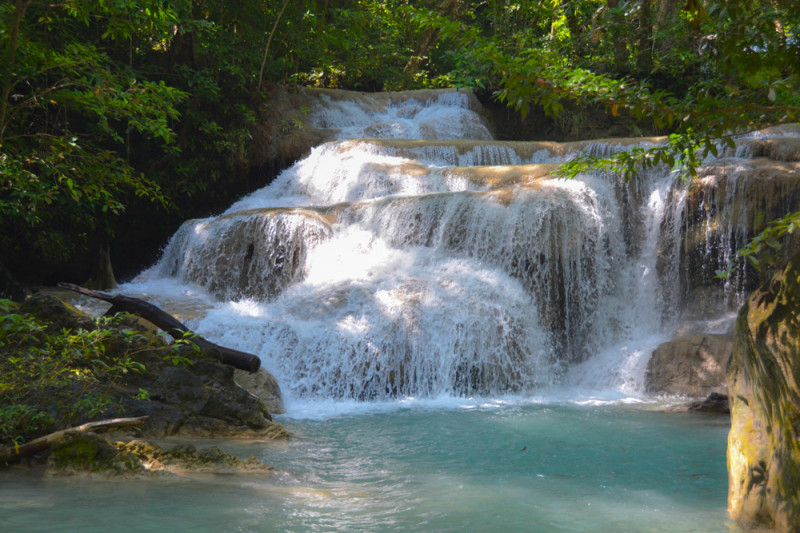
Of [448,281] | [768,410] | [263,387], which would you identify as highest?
[448,281]

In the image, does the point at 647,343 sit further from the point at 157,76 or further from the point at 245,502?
the point at 157,76

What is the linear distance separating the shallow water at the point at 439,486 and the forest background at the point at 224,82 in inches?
76.8

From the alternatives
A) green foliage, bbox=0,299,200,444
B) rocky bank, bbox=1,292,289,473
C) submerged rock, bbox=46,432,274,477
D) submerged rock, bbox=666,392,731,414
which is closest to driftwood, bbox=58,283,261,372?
rocky bank, bbox=1,292,289,473

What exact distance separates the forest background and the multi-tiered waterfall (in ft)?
4.72

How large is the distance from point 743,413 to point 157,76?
15212 mm

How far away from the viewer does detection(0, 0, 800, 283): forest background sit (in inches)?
130

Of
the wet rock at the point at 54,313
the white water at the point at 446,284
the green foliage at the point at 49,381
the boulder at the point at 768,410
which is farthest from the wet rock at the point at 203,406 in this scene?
the boulder at the point at 768,410

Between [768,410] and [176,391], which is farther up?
[768,410]

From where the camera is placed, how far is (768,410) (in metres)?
3.28

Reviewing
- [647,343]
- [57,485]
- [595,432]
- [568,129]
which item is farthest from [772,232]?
[568,129]

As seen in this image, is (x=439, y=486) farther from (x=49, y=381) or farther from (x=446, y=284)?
(x=446, y=284)

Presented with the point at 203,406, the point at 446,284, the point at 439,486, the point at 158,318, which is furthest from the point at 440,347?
the point at 439,486

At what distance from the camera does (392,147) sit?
1417cm

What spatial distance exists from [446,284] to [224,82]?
9973 mm
